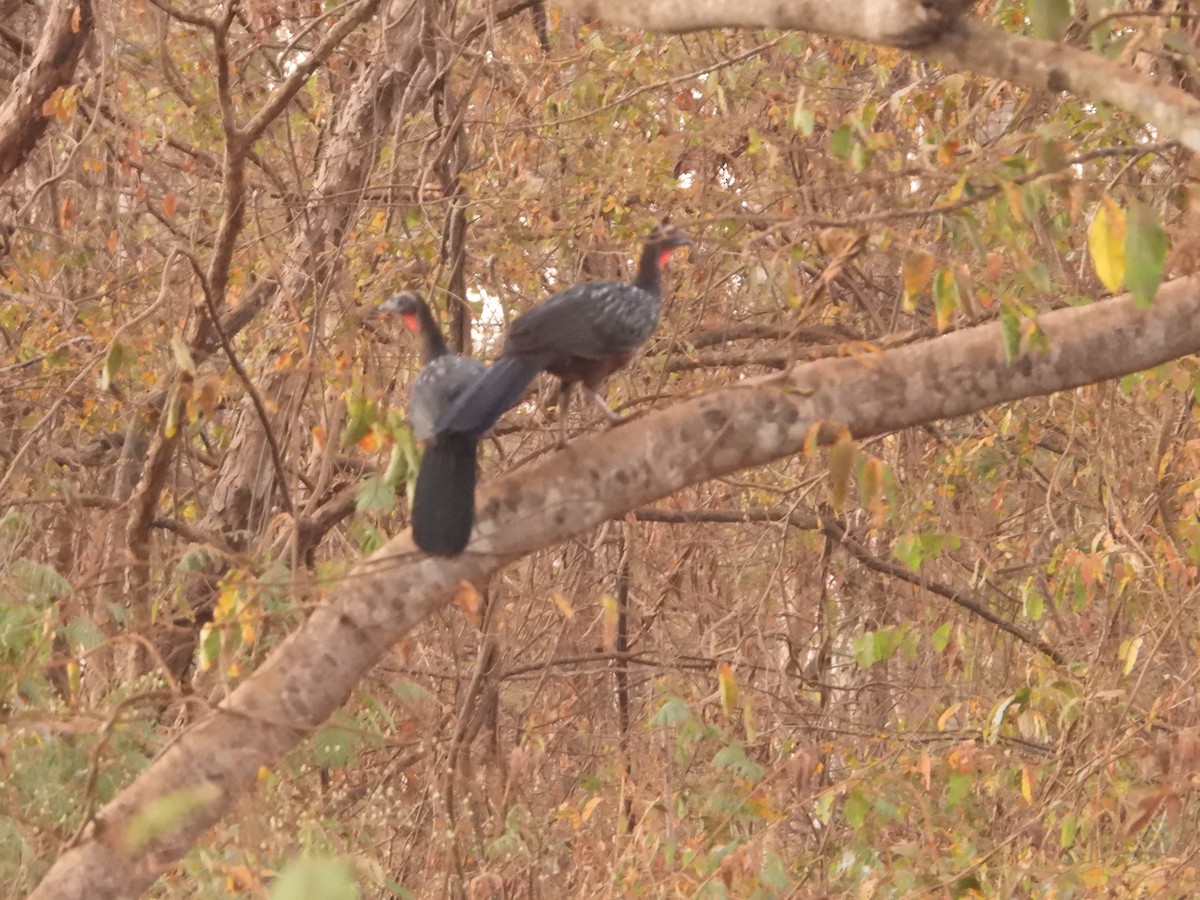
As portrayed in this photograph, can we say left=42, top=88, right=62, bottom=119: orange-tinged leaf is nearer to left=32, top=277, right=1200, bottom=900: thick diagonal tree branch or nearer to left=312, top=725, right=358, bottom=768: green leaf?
left=312, top=725, right=358, bottom=768: green leaf

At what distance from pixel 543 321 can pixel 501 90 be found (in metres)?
2.78

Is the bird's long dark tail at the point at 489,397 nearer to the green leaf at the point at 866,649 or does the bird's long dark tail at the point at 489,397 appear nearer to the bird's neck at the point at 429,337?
the bird's neck at the point at 429,337

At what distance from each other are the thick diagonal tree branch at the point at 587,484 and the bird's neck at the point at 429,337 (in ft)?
3.62

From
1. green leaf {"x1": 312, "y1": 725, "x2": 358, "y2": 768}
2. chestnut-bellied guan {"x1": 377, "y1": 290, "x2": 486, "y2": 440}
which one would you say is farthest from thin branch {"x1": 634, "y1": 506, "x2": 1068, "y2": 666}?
chestnut-bellied guan {"x1": 377, "y1": 290, "x2": 486, "y2": 440}

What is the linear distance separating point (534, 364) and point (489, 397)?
0.28 meters

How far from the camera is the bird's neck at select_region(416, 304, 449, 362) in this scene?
417cm

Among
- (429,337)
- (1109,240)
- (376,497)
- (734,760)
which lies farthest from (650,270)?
(1109,240)

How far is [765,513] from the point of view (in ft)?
19.7

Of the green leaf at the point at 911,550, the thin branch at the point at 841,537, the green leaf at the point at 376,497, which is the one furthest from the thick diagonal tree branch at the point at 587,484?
the thin branch at the point at 841,537

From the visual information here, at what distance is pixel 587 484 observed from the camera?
3.10 metres

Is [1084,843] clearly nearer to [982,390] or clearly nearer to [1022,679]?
[1022,679]

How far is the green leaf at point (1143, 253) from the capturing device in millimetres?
2219

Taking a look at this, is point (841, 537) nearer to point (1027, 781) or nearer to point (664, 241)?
point (1027, 781)

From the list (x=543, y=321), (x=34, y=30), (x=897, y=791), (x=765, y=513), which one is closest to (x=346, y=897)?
(x=543, y=321)
